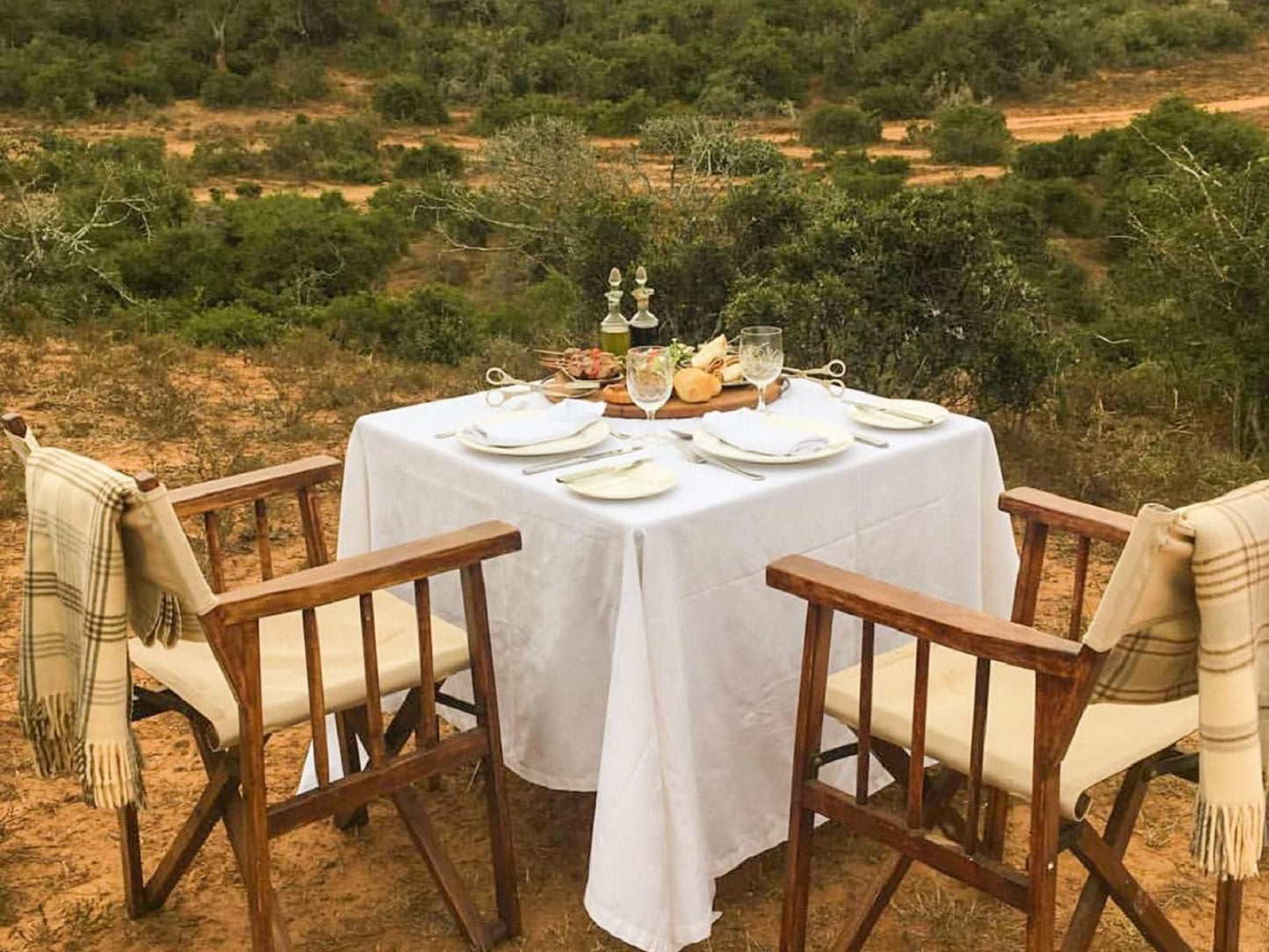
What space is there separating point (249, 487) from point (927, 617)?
1.25 meters

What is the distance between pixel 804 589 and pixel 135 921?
137 centimetres

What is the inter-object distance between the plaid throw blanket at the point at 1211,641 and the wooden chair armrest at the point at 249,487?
1.45m

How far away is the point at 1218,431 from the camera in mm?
5629

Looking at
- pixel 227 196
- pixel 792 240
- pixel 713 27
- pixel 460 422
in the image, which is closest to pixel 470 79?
pixel 713 27

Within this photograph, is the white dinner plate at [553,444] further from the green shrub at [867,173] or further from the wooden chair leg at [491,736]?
the green shrub at [867,173]


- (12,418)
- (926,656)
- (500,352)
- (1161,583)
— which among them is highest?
(12,418)

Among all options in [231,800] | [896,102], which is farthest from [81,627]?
[896,102]

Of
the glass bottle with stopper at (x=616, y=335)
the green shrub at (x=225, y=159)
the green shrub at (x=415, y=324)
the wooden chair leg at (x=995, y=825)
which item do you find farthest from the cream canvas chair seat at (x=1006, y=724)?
the green shrub at (x=225, y=159)

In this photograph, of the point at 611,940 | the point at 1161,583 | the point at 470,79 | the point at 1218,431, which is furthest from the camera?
the point at 470,79

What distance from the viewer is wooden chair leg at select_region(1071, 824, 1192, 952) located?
189 centimetres

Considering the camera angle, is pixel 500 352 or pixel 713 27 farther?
pixel 713 27

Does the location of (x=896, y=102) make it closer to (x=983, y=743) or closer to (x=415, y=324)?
(x=415, y=324)

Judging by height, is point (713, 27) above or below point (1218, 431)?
above

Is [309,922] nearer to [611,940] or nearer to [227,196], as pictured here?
[611,940]
